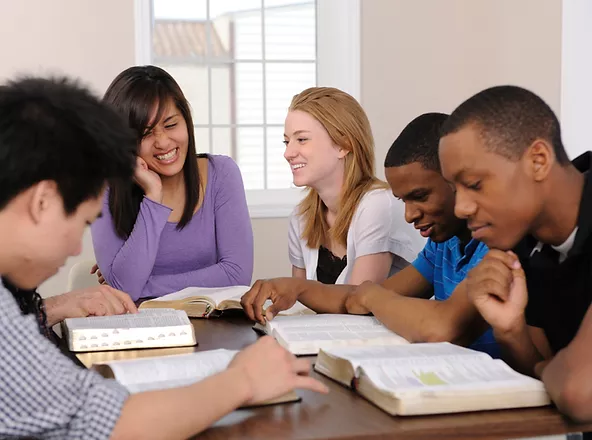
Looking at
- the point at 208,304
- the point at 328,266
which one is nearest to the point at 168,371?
the point at 208,304

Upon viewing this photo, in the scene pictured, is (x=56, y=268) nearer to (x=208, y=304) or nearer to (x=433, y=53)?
(x=208, y=304)

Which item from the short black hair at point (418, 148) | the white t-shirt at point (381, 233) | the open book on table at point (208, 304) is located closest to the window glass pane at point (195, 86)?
the white t-shirt at point (381, 233)

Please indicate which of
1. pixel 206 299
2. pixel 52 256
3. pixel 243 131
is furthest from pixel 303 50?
pixel 52 256

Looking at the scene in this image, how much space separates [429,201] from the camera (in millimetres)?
2084

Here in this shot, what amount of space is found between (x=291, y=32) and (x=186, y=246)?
2429 mm

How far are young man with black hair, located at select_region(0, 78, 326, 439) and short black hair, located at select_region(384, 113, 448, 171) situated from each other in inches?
35.2

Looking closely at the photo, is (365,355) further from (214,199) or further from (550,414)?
(214,199)

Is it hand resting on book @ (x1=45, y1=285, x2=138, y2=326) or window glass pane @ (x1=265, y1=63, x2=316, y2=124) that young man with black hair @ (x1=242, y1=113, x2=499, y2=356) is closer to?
hand resting on book @ (x1=45, y1=285, x2=138, y2=326)

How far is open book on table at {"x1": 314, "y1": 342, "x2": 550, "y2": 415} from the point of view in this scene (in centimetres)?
126

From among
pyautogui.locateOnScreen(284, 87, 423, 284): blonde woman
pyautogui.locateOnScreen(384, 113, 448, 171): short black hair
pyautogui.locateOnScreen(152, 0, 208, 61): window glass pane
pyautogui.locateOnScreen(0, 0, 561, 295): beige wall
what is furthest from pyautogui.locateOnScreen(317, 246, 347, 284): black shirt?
pyautogui.locateOnScreen(152, 0, 208, 61): window glass pane

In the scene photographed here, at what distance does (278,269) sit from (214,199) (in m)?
1.86

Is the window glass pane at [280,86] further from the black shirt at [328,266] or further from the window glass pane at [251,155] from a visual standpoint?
the black shirt at [328,266]

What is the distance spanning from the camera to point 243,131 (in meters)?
4.95

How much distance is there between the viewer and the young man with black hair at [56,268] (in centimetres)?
115
